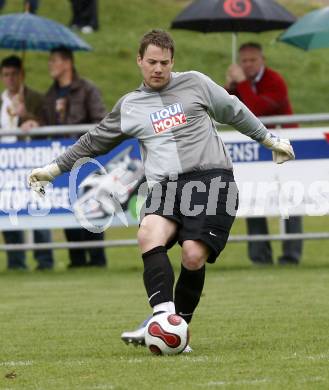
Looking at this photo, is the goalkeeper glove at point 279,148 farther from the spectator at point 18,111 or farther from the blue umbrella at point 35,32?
the blue umbrella at point 35,32

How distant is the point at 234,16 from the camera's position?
15047mm

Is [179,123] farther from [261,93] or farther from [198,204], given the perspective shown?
[261,93]

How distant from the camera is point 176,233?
773 cm

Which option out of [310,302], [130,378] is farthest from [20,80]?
[130,378]

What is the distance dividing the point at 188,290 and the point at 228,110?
1113 millimetres

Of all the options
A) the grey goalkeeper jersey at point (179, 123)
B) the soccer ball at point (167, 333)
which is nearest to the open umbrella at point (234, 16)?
the grey goalkeeper jersey at point (179, 123)

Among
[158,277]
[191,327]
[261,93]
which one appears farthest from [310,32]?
[158,277]

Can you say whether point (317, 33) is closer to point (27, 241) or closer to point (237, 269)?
point (237, 269)

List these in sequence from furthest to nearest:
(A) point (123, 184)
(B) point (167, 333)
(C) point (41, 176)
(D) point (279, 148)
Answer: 1. (A) point (123, 184)
2. (C) point (41, 176)
3. (D) point (279, 148)
4. (B) point (167, 333)

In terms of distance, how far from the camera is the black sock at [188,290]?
7.77 m

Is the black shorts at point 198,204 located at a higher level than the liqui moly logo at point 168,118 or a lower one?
lower

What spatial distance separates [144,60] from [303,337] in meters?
2.02

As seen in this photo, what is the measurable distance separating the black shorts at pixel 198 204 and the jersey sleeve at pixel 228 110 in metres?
0.36

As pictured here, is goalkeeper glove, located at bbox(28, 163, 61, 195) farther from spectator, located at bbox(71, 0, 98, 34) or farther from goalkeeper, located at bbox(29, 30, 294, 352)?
spectator, located at bbox(71, 0, 98, 34)
